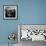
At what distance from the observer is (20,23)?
4.73m

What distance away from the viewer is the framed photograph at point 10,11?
4699 millimetres

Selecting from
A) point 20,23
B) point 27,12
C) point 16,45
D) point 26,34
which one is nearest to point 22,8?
point 27,12

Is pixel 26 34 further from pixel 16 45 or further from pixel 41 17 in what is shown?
pixel 41 17

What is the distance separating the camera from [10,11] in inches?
186

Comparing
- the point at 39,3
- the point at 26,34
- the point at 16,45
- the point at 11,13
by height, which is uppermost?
the point at 39,3

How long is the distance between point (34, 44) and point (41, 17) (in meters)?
0.99

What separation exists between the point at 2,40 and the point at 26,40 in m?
0.84

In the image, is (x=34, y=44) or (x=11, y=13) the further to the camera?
(x=11, y=13)

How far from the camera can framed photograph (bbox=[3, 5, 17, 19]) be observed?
4.70 meters

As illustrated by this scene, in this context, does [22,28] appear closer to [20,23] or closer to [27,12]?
[20,23]

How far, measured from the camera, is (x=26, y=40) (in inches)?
177

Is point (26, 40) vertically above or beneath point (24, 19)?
beneath

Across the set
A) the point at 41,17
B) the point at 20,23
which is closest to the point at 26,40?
the point at 20,23

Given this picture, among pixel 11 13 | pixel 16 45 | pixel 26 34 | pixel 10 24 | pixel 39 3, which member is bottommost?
pixel 16 45
